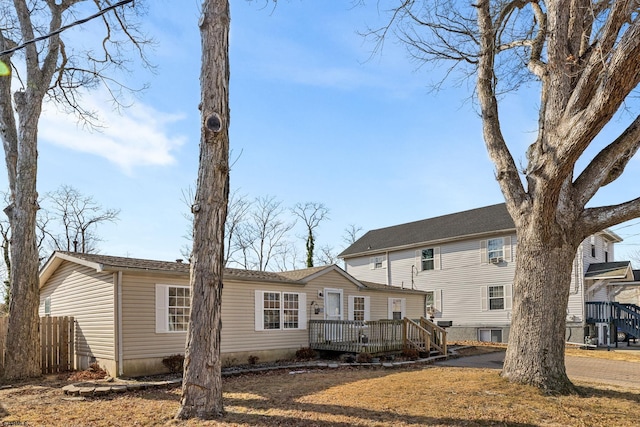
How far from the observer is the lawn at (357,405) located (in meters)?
6.07

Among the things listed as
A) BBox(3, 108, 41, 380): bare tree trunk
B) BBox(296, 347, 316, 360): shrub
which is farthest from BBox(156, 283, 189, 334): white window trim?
BBox(296, 347, 316, 360): shrub

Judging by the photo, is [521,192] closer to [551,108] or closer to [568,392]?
[551,108]

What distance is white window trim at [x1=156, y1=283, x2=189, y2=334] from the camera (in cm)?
1124

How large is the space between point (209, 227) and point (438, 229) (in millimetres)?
20039

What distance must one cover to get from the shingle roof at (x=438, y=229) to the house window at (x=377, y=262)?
21.9 inches

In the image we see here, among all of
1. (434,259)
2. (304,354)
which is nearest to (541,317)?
(304,354)

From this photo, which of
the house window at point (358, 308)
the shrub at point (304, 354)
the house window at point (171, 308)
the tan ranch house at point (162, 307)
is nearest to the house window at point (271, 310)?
the tan ranch house at point (162, 307)

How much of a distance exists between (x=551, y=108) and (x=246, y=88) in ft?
20.4

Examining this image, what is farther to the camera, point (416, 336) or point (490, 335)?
point (490, 335)

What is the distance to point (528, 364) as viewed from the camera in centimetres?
777

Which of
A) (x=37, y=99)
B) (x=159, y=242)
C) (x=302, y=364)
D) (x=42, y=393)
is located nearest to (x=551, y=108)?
(x=302, y=364)

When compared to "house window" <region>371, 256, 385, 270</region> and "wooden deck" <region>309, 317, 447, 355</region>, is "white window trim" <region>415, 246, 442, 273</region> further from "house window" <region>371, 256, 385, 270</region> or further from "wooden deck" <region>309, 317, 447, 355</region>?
"wooden deck" <region>309, 317, 447, 355</region>

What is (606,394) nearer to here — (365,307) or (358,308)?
(358,308)

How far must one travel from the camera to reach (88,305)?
38.9ft
